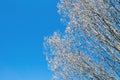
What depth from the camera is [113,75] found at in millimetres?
12625

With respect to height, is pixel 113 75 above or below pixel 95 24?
below

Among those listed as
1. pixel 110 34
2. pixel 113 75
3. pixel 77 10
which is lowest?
pixel 113 75

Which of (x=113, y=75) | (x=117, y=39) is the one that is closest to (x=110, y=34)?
(x=117, y=39)

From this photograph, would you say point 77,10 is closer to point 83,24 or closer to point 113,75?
point 83,24

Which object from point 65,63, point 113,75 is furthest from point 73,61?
point 113,75

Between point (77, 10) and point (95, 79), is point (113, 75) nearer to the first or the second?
point (95, 79)

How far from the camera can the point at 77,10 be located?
1330 cm

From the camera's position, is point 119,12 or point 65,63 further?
point 65,63

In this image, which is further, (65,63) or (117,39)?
(65,63)

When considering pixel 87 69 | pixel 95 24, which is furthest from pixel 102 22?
pixel 87 69

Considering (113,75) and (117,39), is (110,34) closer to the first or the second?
(117,39)

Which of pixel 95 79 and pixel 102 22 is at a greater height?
pixel 102 22

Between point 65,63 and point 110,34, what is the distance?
166 centimetres

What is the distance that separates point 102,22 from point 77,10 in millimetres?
1002
